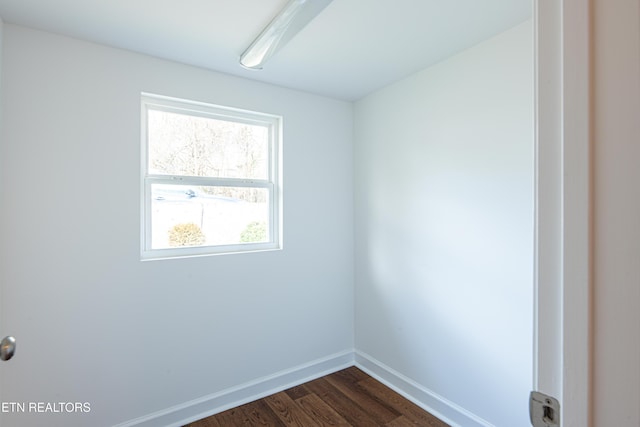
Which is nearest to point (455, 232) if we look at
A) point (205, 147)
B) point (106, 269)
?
point (205, 147)

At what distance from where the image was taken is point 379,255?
261cm

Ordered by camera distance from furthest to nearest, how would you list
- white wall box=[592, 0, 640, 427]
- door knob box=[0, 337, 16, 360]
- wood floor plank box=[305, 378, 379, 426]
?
wood floor plank box=[305, 378, 379, 426] < door knob box=[0, 337, 16, 360] < white wall box=[592, 0, 640, 427]

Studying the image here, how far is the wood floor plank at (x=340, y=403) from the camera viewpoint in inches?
81.4

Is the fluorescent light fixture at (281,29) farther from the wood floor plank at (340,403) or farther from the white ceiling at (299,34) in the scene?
the wood floor plank at (340,403)

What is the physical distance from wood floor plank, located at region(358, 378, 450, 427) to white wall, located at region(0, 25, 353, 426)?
69cm

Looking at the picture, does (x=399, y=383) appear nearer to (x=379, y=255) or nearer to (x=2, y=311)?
(x=379, y=255)

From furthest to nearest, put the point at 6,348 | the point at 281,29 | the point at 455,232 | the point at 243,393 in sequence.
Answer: the point at 243,393 → the point at 455,232 → the point at 281,29 → the point at 6,348

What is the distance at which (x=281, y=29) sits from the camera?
1582 millimetres

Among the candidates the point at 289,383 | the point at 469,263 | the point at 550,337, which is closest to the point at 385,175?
the point at 469,263

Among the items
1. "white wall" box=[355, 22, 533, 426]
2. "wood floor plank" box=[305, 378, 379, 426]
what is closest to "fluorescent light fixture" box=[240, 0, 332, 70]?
"white wall" box=[355, 22, 533, 426]

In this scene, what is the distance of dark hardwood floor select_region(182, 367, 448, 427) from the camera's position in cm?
205

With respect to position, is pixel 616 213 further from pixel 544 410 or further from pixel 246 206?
pixel 246 206

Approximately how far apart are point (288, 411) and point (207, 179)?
5.90 feet

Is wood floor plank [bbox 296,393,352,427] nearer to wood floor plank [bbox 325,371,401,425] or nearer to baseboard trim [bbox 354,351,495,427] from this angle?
wood floor plank [bbox 325,371,401,425]
